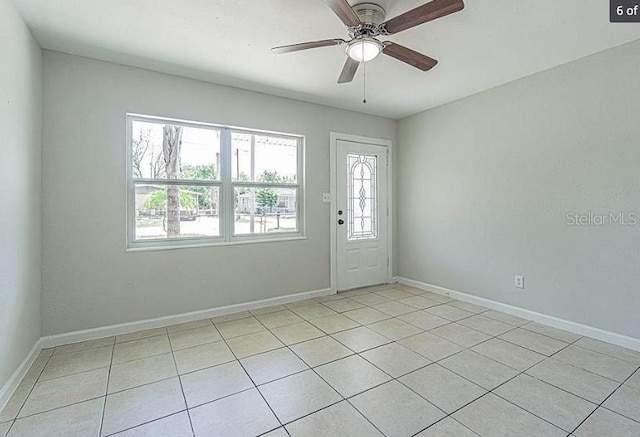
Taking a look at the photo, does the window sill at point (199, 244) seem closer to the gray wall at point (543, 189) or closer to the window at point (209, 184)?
the window at point (209, 184)

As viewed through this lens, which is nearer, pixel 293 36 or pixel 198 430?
pixel 198 430

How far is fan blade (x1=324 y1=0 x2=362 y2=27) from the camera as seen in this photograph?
1.62m

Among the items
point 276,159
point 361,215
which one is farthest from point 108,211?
point 361,215

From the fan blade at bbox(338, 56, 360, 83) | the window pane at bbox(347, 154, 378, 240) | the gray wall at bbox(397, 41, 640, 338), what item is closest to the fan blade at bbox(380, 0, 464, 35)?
the fan blade at bbox(338, 56, 360, 83)

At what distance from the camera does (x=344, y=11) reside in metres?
1.70

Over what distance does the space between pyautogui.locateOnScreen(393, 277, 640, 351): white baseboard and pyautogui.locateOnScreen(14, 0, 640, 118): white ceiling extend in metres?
2.37

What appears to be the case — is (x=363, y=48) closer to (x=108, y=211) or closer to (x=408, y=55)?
(x=408, y=55)

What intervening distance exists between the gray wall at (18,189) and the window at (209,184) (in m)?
0.68

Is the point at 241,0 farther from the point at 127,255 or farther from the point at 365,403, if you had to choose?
the point at 365,403

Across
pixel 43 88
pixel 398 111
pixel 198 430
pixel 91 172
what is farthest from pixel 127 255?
pixel 398 111

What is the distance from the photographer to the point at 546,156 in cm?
296

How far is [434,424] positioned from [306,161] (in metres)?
2.97

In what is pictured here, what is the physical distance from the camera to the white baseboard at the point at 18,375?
1813mm

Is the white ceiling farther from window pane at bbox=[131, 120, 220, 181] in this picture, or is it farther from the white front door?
the white front door
